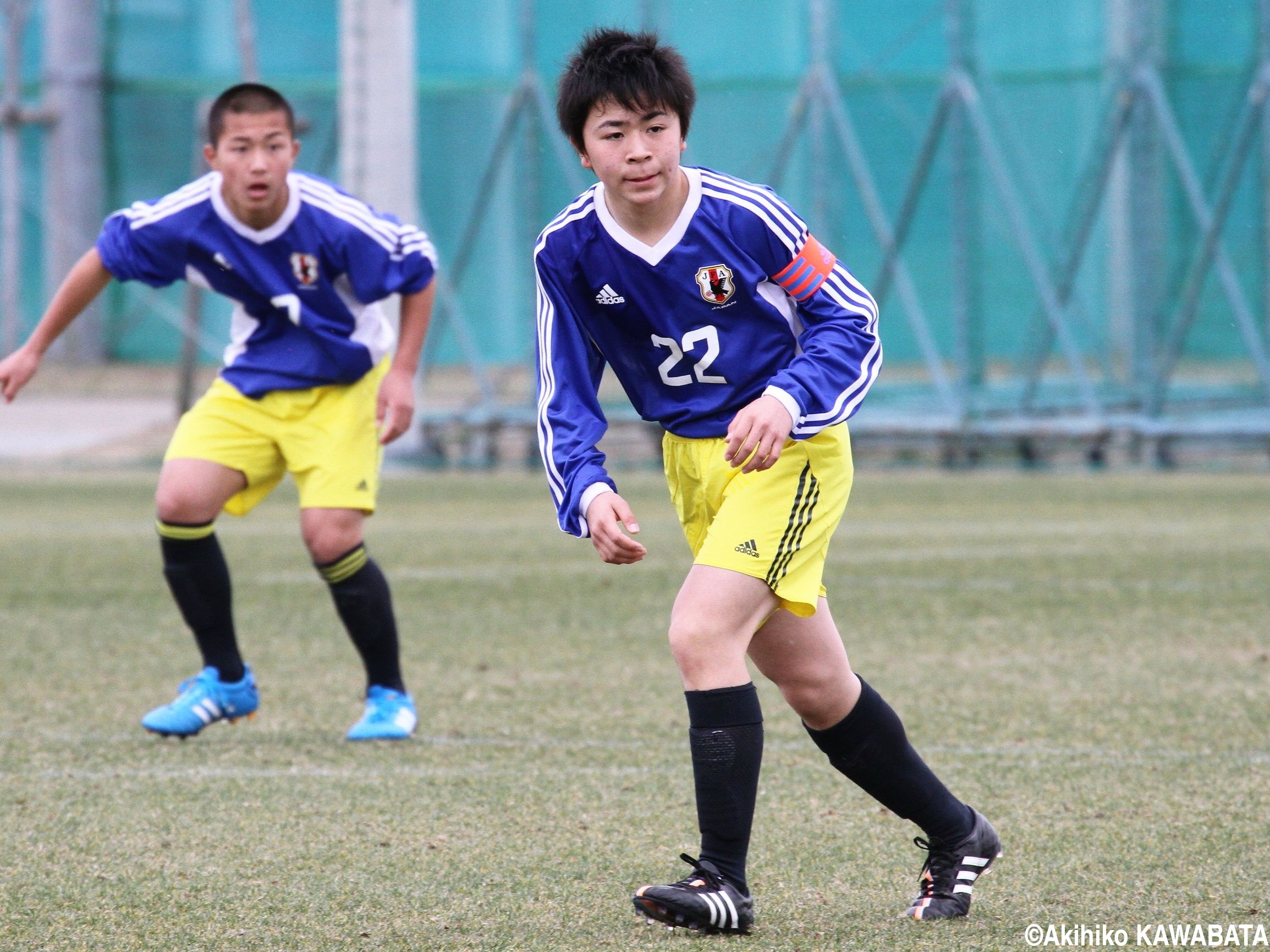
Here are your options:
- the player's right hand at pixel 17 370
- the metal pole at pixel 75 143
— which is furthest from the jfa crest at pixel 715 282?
the metal pole at pixel 75 143

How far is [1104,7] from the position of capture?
1625cm

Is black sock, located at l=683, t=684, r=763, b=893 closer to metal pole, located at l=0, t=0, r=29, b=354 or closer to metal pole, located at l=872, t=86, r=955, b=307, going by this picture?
metal pole, located at l=872, t=86, r=955, b=307

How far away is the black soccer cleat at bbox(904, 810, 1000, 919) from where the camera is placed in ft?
9.75

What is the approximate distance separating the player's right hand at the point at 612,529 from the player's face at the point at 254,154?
2022 mm

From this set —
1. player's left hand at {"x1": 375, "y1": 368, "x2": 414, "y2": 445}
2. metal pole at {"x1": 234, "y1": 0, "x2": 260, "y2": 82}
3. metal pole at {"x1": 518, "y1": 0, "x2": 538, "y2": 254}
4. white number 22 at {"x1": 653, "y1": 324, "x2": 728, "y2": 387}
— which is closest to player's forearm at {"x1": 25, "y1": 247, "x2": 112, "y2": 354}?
player's left hand at {"x1": 375, "y1": 368, "x2": 414, "y2": 445}

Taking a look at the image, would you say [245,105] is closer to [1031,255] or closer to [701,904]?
[701,904]

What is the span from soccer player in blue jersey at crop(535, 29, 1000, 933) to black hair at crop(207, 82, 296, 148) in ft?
5.47

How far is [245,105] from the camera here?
14.9 ft

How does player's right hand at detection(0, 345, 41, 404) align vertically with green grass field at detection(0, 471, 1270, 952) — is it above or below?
above

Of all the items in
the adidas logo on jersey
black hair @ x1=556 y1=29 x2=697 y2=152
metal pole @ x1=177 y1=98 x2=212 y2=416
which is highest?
black hair @ x1=556 y1=29 x2=697 y2=152

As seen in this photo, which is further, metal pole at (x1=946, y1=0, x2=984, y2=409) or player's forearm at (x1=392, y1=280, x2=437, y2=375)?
metal pole at (x1=946, y1=0, x2=984, y2=409)

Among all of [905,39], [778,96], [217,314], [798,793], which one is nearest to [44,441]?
[217,314]

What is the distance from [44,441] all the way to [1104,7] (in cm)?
1082

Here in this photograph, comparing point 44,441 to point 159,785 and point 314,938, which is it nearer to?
point 159,785
